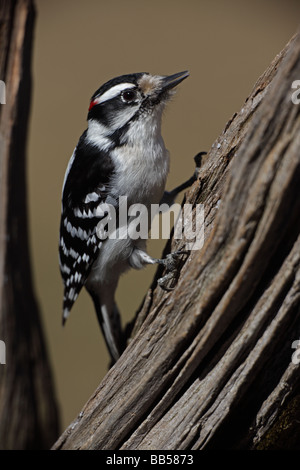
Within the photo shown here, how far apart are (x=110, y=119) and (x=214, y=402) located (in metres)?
1.22

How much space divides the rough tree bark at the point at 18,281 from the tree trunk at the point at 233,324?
0.83 meters

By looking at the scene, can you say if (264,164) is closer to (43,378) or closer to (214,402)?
(214,402)

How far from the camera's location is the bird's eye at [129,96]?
2006mm

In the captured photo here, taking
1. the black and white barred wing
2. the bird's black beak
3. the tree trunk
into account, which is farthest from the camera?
the black and white barred wing

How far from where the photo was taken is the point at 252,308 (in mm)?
1458

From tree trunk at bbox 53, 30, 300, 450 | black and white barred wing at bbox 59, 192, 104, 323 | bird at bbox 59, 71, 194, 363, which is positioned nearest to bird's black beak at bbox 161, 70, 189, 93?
bird at bbox 59, 71, 194, 363

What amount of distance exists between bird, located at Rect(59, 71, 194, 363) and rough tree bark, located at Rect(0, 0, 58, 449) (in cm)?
31

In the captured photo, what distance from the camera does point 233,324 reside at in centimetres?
150

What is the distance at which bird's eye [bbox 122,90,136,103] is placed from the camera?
2.01 metres

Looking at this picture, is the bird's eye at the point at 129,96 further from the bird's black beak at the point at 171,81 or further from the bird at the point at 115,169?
the bird's black beak at the point at 171,81

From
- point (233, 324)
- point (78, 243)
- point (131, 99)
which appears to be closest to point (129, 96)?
point (131, 99)

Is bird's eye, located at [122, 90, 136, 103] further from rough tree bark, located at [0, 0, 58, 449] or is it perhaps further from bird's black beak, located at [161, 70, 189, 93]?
rough tree bark, located at [0, 0, 58, 449]

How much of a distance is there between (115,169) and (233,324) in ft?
2.92

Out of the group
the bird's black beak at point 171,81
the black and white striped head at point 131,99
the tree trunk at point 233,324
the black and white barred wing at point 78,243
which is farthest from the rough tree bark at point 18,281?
the tree trunk at point 233,324
